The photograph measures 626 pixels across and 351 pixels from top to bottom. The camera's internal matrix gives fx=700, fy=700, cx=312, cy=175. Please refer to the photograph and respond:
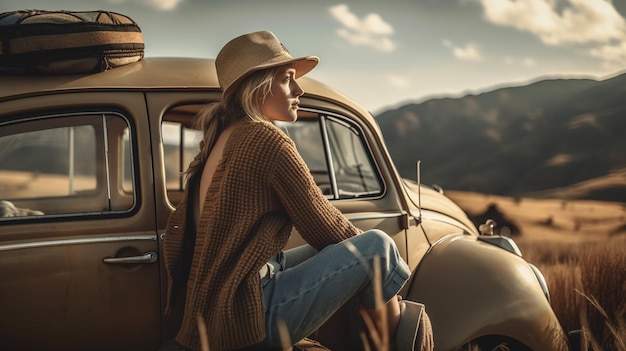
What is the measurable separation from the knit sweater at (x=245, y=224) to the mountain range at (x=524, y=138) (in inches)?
1019

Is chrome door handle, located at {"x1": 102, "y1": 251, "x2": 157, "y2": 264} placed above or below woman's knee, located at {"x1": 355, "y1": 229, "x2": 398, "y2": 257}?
below

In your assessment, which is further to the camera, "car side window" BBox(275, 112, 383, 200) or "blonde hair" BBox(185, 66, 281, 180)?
"car side window" BBox(275, 112, 383, 200)

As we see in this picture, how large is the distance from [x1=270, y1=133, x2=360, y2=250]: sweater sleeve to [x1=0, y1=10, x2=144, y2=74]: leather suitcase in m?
1.19

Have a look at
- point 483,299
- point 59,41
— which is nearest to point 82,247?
point 59,41

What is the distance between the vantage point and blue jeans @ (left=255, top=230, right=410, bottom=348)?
2.76 m

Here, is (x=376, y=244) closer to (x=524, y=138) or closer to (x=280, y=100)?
(x=280, y=100)

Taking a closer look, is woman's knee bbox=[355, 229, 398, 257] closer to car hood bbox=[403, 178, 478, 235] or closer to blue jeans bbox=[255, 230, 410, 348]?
blue jeans bbox=[255, 230, 410, 348]

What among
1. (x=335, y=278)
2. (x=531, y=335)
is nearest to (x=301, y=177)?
(x=335, y=278)

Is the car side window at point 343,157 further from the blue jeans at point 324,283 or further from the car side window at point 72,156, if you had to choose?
the blue jeans at point 324,283

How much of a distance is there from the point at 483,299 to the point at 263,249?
1.41 metres

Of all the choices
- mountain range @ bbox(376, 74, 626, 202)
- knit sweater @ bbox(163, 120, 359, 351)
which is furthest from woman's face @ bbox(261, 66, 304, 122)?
mountain range @ bbox(376, 74, 626, 202)

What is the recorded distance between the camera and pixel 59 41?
3.26 m

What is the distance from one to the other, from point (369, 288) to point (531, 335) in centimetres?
122

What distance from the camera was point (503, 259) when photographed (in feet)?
12.4
